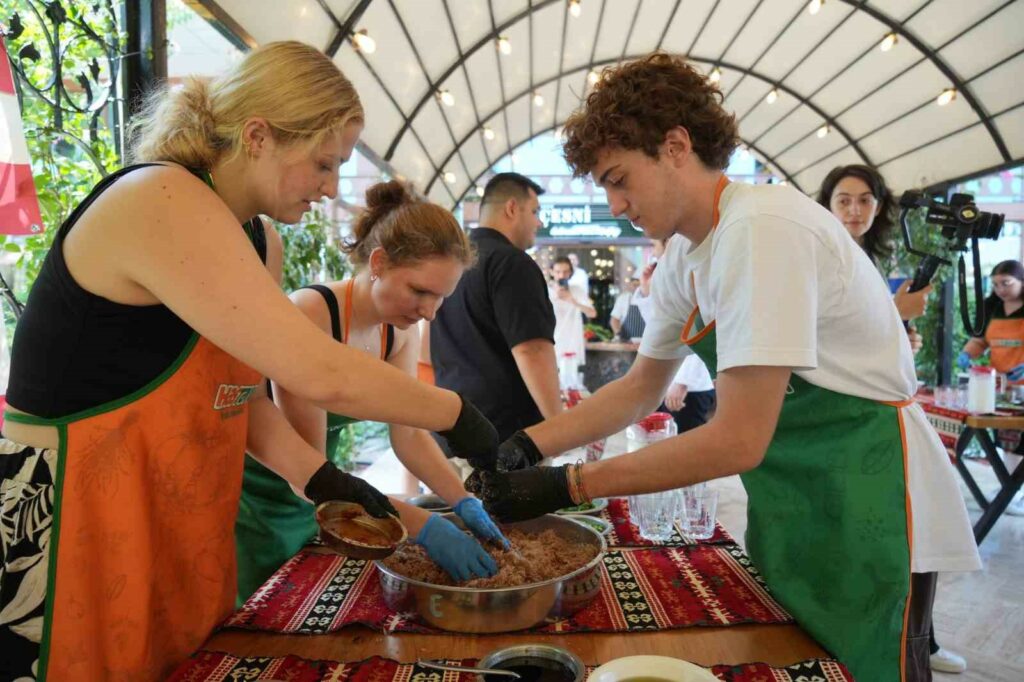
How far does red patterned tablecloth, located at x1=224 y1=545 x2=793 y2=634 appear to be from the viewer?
43.8 inches

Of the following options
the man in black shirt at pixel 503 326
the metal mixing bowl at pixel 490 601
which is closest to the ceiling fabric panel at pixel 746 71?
the man in black shirt at pixel 503 326

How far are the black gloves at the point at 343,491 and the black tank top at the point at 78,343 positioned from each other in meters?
0.38

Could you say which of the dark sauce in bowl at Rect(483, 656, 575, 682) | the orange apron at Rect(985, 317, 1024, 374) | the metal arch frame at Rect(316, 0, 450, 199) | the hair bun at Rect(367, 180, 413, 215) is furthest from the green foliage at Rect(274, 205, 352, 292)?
Answer: the orange apron at Rect(985, 317, 1024, 374)

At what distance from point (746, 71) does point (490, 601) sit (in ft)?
31.7

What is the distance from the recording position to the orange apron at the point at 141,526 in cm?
96

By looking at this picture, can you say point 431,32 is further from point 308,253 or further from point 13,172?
point 13,172

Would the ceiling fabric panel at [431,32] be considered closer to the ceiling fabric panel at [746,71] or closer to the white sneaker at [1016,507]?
the ceiling fabric panel at [746,71]

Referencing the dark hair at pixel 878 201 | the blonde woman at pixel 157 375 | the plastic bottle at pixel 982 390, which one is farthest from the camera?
the plastic bottle at pixel 982 390

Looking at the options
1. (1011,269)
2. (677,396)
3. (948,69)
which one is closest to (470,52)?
(677,396)

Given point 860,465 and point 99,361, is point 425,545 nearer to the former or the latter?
point 99,361

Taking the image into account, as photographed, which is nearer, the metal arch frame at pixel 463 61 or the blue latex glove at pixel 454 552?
the blue latex glove at pixel 454 552

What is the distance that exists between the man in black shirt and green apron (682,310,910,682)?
57.9 inches

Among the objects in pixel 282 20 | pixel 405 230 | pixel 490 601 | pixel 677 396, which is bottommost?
pixel 677 396

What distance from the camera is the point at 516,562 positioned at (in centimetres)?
122
